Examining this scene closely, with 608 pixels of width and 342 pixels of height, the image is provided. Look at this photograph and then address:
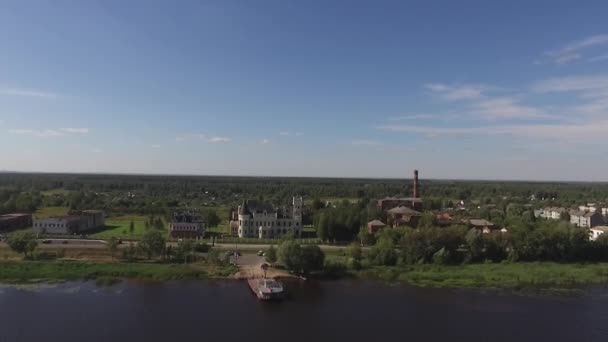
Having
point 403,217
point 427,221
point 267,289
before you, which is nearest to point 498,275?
point 427,221

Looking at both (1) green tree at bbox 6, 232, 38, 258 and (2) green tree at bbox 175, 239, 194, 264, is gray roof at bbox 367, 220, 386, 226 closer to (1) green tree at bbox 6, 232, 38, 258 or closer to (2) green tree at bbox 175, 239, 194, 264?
(2) green tree at bbox 175, 239, 194, 264

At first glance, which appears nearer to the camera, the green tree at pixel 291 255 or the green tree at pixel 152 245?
the green tree at pixel 291 255

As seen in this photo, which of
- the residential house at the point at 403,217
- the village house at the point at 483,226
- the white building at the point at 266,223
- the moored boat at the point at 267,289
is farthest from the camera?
the residential house at the point at 403,217

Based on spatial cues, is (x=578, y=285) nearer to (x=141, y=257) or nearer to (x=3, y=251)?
(x=141, y=257)

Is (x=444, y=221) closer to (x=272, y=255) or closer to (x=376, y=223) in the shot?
(x=376, y=223)

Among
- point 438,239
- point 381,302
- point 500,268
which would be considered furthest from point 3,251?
point 500,268

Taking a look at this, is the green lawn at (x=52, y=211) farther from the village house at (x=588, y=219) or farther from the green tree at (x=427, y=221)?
the village house at (x=588, y=219)

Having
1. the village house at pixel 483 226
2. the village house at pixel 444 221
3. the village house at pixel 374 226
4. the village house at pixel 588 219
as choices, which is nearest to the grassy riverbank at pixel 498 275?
the village house at pixel 483 226
